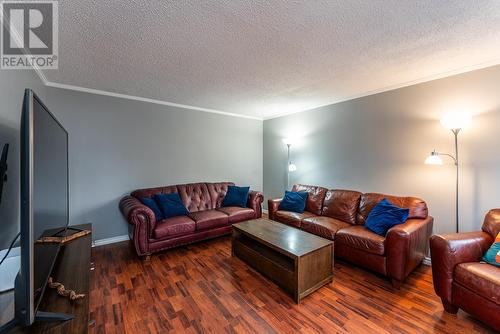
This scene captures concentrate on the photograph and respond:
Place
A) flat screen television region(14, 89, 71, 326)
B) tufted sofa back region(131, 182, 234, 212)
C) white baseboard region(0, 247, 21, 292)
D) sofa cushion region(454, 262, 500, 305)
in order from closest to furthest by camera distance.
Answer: flat screen television region(14, 89, 71, 326)
white baseboard region(0, 247, 21, 292)
sofa cushion region(454, 262, 500, 305)
tufted sofa back region(131, 182, 234, 212)

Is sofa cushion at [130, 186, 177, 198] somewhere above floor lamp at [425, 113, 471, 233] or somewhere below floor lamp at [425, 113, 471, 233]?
below

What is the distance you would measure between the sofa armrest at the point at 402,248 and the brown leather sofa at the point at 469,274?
0.25 metres

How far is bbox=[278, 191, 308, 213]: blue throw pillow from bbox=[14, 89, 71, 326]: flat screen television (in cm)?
292

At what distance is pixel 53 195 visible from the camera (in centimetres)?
136

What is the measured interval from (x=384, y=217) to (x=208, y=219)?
2382mm

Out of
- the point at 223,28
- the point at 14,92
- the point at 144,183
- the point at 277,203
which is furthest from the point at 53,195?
the point at 277,203

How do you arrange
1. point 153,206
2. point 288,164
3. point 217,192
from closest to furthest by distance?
point 153,206 → point 217,192 → point 288,164

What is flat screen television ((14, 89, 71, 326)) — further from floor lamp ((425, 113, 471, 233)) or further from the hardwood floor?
floor lamp ((425, 113, 471, 233))

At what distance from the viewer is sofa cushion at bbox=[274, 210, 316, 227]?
3.22 metres

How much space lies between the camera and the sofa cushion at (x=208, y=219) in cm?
317

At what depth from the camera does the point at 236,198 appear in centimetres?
397

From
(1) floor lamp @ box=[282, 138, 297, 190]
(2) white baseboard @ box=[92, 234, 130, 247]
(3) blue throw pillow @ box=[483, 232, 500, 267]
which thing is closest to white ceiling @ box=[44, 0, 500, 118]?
(1) floor lamp @ box=[282, 138, 297, 190]

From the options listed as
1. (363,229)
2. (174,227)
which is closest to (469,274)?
(363,229)

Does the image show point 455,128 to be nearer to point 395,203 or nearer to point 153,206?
point 395,203
